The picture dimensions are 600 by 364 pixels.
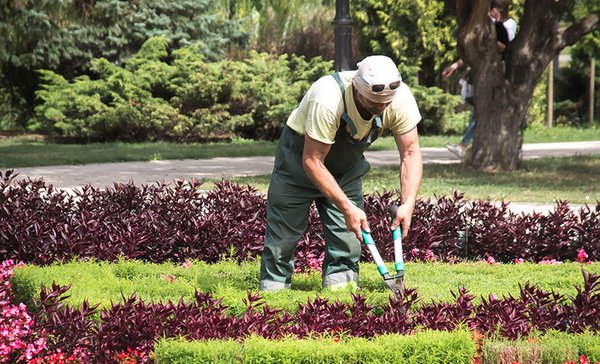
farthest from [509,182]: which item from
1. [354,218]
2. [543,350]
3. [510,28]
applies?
[543,350]

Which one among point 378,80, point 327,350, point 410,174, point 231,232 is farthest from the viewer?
point 231,232

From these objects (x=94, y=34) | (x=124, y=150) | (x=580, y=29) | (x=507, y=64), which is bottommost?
(x=124, y=150)

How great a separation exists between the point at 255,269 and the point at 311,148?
158cm

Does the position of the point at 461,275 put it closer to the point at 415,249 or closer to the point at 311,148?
the point at 415,249

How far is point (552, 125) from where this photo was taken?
2591cm

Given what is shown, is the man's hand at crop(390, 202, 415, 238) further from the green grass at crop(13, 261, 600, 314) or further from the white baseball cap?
the white baseball cap

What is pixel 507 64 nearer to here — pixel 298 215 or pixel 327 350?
pixel 298 215

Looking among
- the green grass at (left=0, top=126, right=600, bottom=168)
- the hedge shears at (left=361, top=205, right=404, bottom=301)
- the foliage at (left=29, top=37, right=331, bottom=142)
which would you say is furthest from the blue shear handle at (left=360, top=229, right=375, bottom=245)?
the foliage at (left=29, top=37, right=331, bottom=142)

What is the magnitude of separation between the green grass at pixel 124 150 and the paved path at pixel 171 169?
1.49 feet

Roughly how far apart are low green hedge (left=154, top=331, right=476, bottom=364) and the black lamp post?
337 inches

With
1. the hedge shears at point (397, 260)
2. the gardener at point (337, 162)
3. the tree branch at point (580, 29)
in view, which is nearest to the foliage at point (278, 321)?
the hedge shears at point (397, 260)

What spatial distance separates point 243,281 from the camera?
635 cm

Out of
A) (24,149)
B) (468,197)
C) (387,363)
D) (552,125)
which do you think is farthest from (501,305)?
(552,125)

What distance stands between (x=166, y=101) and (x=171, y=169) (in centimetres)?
582
